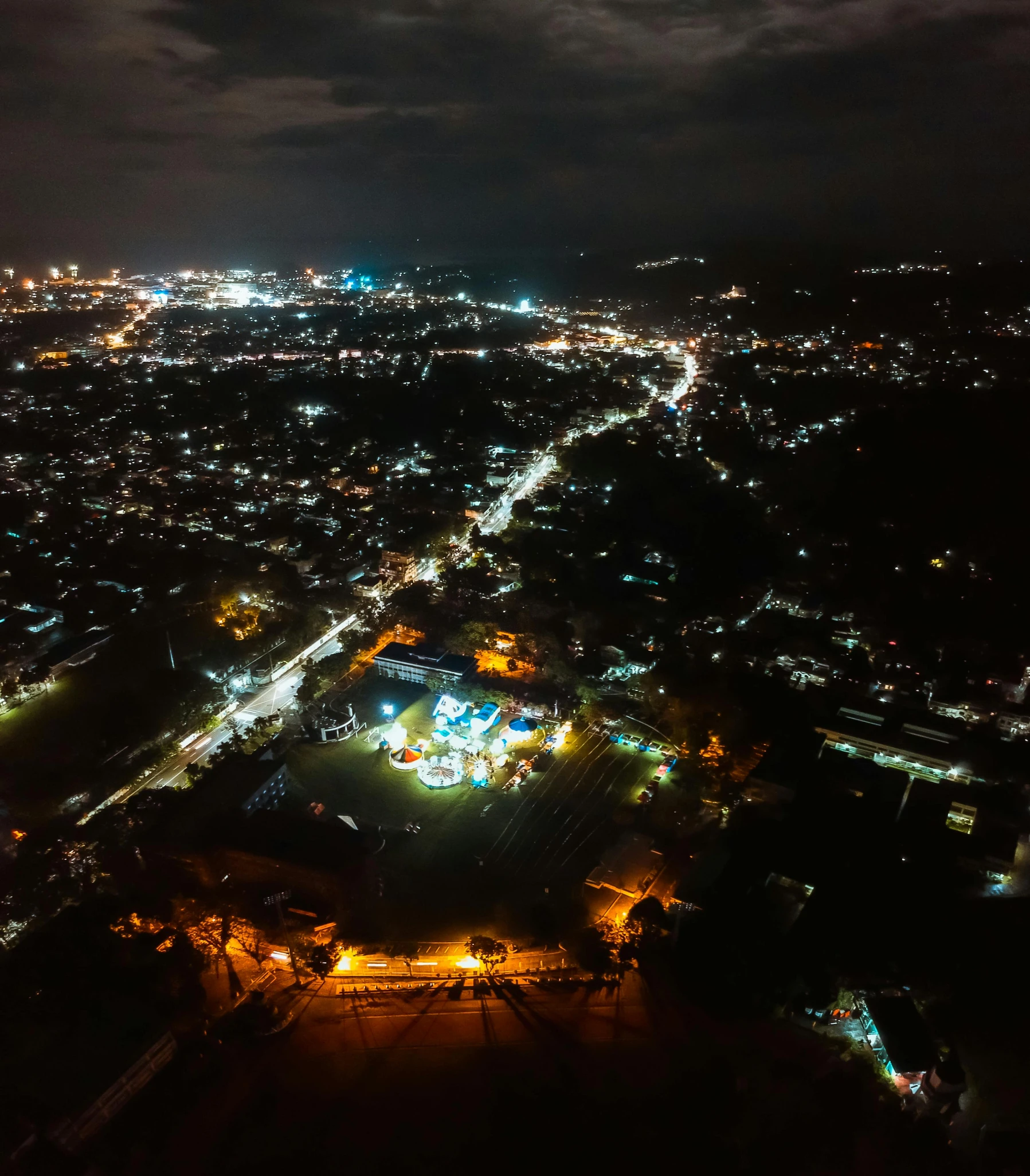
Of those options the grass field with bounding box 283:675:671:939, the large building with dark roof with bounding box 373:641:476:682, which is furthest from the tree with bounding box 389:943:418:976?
the large building with dark roof with bounding box 373:641:476:682

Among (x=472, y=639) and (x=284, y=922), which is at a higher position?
(x=472, y=639)

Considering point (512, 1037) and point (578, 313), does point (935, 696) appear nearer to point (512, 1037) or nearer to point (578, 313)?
point (512, 1037)

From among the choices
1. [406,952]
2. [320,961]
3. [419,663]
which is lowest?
[406,952]

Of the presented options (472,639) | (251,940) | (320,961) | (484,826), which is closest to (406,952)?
(320,961)

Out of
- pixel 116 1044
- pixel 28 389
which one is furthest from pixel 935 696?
pixel 28 389

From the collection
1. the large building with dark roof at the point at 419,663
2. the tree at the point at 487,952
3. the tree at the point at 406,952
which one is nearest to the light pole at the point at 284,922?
the tree at the point at 406,952

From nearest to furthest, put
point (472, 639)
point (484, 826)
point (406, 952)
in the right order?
1. point (406, 952)
2. point (484, 826)
3. point (472, 639)

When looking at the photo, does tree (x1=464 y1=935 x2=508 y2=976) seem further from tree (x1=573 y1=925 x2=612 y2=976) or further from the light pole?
the light pole

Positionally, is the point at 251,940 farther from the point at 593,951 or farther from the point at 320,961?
the point at 593,951
